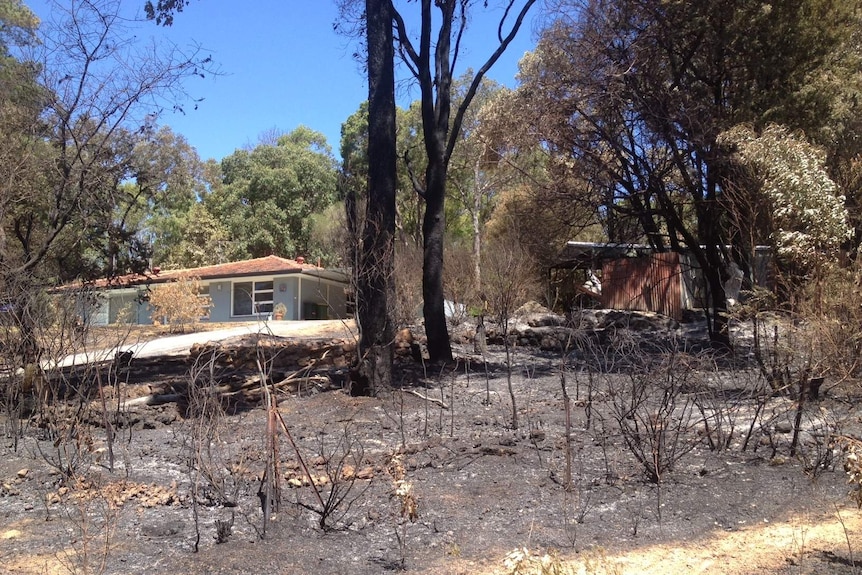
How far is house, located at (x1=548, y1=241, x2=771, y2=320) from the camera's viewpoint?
72.4ft

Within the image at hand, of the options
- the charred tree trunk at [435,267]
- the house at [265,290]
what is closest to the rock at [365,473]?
the charred tree trunk at [435,267]

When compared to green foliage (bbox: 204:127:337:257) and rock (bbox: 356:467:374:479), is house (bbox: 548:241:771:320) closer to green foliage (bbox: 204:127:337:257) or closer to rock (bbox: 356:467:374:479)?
rock (bbox: 356:467:374:479)

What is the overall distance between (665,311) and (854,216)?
12382 mm

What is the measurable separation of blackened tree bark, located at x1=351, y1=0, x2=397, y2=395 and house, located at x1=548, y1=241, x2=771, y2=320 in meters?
11.1

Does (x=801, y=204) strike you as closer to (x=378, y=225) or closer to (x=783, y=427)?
(x=783, y=427)

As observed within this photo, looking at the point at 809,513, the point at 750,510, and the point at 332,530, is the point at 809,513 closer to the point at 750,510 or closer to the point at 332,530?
the point at 750,510

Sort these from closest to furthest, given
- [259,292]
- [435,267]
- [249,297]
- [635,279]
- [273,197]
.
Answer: [435,267] → [635,279] → [259,292] → [249,297] → [273,197]

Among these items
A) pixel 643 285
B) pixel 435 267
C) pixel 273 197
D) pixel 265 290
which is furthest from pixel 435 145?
pixel 273 197

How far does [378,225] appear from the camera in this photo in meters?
10.2

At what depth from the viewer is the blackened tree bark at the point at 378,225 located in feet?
32.4

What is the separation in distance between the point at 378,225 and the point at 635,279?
49.6 feet

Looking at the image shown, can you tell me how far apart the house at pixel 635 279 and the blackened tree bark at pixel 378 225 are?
1109cm

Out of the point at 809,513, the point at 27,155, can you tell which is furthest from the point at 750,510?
the point at 27,155

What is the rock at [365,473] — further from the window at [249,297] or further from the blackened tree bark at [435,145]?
the window at [249,297]
